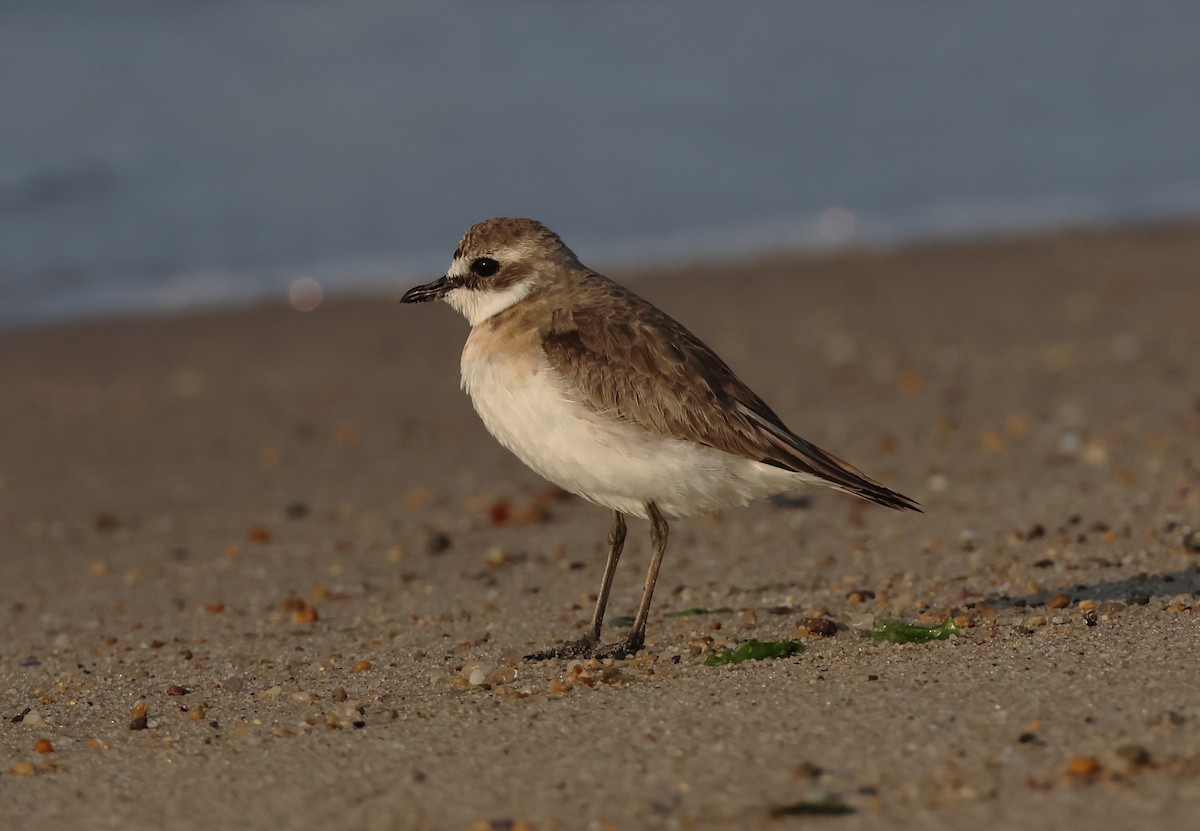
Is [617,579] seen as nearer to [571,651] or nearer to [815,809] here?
[571,651]

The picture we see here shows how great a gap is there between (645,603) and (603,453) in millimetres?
653

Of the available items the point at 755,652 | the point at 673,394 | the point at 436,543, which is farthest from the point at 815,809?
the point at 436,543

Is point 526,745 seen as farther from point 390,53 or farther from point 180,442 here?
point 390,53

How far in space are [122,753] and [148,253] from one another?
36.4ft

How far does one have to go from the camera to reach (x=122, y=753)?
4.64 meters

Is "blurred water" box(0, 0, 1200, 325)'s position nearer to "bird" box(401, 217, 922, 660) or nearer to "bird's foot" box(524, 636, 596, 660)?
"bird" box(401, 217, 922, 660)

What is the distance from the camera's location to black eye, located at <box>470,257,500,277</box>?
20.2 ft

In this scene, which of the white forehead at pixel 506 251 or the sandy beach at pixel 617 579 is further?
the white forehead at pixel 506 251

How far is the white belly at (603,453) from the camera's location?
5.48m

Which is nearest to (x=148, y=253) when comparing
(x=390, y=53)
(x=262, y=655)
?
(x=390, y=53)

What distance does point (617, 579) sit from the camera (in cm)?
726

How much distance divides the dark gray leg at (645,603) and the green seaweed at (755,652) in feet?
1.39

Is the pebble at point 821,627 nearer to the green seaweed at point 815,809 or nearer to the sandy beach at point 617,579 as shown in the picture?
the sandy beach at point 617,579

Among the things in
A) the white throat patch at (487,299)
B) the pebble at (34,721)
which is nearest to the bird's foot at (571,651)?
the white throat patch at (487,299)
